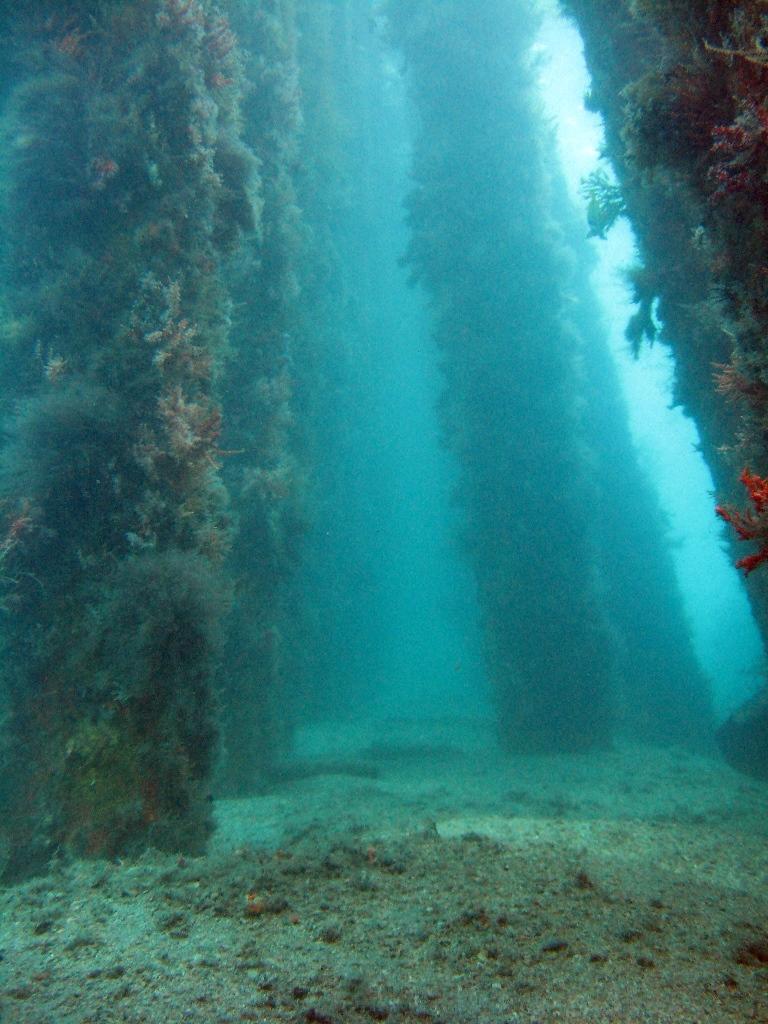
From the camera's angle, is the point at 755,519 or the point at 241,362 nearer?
the point at 755,519

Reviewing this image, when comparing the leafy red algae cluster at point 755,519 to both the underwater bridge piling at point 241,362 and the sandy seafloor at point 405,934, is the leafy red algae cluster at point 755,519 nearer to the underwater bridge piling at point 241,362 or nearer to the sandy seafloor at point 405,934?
the underwater bridge piling at point 241,362

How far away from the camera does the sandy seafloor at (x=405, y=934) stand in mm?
2174

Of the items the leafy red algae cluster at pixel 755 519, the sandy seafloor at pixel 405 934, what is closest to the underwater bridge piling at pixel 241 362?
the leafy red algae cluster at pixel 755 519

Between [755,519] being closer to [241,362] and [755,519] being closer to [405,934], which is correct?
[405,934]

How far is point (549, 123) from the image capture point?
19.8 m

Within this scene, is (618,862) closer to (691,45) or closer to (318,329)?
(691,45)

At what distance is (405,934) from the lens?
2828 mm

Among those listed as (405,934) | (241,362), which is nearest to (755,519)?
(405,934)

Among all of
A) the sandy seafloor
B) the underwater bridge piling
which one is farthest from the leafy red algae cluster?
the sandy seafloor

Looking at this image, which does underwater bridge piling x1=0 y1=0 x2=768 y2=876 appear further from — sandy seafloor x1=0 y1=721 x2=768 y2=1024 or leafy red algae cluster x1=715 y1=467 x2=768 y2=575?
sandy seafloor x1=0 y1=721 x2=768 y2=1024

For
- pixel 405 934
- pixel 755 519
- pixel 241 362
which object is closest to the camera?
pixel 755 519

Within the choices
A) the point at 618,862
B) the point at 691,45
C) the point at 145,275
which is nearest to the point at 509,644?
the point at 618,862

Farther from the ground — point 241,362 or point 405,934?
point 241,362

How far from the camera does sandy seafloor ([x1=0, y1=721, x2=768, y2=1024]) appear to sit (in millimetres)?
2174
